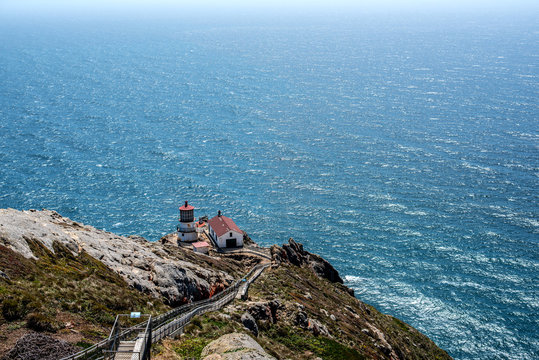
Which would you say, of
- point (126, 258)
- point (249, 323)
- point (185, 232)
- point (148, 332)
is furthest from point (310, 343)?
point (185, 232)

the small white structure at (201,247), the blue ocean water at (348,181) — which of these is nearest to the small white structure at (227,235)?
the small white structure at (201,247)

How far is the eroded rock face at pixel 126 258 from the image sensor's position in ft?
130

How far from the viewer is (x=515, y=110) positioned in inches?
6604

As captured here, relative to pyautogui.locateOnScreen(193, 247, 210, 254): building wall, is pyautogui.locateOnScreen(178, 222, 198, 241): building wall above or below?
above

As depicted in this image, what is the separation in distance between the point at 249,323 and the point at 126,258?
13983mm

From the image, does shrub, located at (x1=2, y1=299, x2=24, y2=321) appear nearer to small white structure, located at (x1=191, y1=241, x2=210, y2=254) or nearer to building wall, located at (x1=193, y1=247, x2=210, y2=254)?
building wall, located at (x1=193, y1=247, x2=210, y2=254)

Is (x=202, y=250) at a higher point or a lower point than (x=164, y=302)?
lower

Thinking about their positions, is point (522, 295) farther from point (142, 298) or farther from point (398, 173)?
point (142, 298)

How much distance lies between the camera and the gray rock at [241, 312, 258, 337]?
40.5m

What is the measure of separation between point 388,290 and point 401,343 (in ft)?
73.3

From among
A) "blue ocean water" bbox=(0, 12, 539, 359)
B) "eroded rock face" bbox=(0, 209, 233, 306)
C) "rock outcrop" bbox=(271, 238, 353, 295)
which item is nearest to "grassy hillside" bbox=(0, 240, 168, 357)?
"eroded rock face" bbox=(0, 209, 233, 306)

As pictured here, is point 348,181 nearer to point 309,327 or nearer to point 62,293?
point 309,327

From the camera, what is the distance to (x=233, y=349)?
103 feet

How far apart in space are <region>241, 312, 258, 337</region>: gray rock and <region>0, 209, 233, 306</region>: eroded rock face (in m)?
6.17
